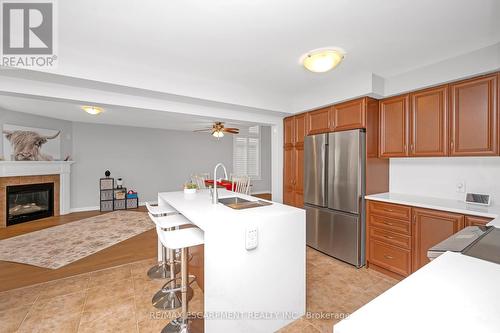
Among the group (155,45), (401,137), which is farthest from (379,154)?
(155,45)

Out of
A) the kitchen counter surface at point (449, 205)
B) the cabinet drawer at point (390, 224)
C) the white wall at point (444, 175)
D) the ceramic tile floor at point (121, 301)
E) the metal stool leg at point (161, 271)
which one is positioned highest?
the white wall at point (444, 175)

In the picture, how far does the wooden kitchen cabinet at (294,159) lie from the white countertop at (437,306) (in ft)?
9.52

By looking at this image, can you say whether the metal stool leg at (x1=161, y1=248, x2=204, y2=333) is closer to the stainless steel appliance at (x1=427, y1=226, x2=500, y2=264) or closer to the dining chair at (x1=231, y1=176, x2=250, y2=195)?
the stainless steel appliance at (x1=427, y1=226, x2=500, y2=264)

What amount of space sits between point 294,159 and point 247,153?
183 inches

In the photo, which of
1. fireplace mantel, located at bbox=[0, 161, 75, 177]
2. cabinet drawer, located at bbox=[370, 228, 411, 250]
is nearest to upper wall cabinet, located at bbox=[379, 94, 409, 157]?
cabinet drawer, located at bbox=[370, 228, 411, 250]

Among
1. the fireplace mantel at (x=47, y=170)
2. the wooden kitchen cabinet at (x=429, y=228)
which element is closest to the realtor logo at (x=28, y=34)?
the wooden kitchen cabinet at (x=429, y=228)

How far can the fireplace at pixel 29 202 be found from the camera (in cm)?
482

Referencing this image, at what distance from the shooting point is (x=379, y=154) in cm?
302

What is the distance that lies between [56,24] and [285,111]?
9.65 feet

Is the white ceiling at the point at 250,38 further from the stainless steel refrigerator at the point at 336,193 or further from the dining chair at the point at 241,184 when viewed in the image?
the dining chair at the point at 241,184

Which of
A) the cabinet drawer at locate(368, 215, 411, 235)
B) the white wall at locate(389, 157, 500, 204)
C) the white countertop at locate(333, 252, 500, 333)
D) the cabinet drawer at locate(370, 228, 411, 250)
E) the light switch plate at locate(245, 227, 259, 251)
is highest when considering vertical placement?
the white wall at locate(389, 157, 500, 204)

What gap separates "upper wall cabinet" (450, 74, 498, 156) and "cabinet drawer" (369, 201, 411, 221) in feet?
2.54

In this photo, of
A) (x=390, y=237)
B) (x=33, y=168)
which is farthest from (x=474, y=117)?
(x=33, y=168)

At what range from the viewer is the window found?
27.4 feet
